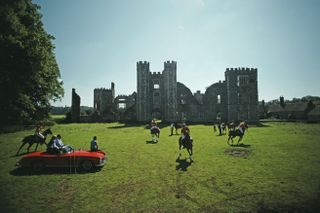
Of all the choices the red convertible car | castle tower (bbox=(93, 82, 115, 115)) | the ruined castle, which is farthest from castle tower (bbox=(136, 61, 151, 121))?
the red convertible car

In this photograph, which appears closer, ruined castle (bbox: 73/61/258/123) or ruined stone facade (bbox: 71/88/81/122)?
ruined castle (bbox: 73/61/258/123)

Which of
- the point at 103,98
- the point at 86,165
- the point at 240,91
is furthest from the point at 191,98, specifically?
the point at 86,165

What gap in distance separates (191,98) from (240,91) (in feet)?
48.2

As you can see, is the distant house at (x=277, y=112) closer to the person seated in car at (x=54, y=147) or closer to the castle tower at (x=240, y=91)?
the castle tower at (x=240, y=91)

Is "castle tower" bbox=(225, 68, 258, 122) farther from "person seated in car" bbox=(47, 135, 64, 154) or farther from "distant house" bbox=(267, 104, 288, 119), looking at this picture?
"person seated in car" bbox=(47, 135, 64, 154)

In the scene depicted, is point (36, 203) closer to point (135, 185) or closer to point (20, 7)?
point (135, 185)

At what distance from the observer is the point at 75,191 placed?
25.3 ft

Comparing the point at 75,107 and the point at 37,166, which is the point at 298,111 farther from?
the point at 37,166

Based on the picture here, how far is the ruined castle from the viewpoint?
54.8 meters

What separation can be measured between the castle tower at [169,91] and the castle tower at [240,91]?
16076 millimetres

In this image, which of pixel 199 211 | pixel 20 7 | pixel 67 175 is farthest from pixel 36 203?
pixel 20 7

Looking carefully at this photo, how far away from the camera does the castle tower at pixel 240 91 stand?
5475 cm

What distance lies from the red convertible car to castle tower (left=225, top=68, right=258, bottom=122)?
168 feet

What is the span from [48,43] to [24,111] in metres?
8.80
